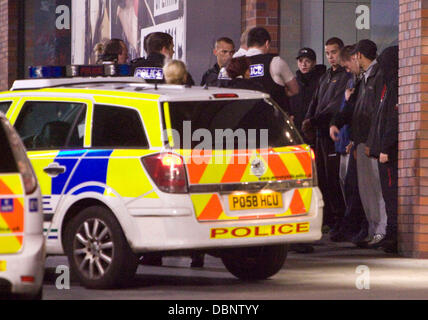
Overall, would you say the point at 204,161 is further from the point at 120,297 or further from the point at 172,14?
the point at 172,14

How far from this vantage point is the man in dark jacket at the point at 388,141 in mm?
15242

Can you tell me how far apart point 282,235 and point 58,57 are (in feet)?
47.8

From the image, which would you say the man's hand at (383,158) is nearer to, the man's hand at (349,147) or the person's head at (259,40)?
the man's hand at (349,147)

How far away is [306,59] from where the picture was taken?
57.7 ft

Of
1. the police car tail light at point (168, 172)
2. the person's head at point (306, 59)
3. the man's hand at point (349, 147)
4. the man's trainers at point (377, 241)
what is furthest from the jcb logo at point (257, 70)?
the police car tail light at point (168, 172)

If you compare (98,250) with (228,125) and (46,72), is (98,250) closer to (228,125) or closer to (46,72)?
(228,125)

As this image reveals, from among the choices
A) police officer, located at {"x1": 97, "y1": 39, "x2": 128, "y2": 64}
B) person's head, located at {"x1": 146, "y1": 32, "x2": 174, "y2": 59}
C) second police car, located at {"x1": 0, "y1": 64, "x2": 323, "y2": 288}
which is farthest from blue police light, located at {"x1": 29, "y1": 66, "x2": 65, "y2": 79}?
police officer, located at {"x1": 97, "y1": 39, "x2": 128, "y2": 64}

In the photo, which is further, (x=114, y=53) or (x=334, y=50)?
(x=334, y=50)

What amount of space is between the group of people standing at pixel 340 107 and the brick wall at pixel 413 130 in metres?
0.28

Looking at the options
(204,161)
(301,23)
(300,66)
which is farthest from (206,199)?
(301,23)

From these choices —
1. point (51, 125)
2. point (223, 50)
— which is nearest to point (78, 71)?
point (51, 125)

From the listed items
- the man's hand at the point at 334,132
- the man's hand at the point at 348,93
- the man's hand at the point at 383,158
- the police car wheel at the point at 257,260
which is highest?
the man's hand at the point at 348,93

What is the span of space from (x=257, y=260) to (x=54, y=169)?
1931 millimetres

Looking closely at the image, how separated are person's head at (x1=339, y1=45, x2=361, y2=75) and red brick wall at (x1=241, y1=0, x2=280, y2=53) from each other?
6.31 ft
